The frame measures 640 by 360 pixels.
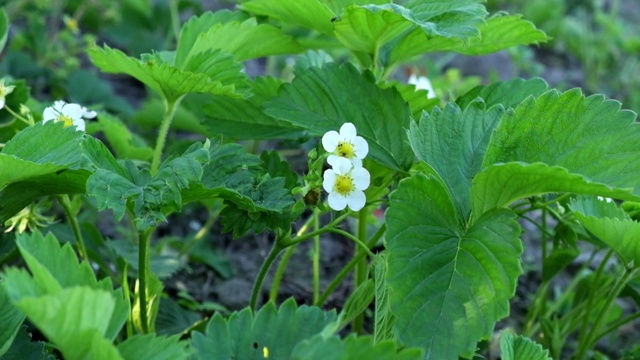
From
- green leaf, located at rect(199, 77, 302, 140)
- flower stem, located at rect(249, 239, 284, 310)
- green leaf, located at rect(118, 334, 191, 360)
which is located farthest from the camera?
→ green leaf, located at rect(199, 77, 302, 140)

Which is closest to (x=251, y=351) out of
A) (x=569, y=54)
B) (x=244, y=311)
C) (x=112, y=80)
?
(x=244, y=311)

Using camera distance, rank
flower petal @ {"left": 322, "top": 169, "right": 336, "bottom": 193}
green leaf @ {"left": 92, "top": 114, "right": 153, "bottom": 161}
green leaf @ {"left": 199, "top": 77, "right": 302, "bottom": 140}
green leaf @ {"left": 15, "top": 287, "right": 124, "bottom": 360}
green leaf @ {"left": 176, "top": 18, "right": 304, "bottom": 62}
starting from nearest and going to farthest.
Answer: green leaf @ {"left": 15, "top": 287, "right": 124, "bottom": 360} → flower petal @ {"left": 322, "top": 169, "right": 336, "bottom": 193} → green leaf @ {"left": 176, "top": 18, "right": 304, "bottom": 62} → green leaf @ {"left": 199, "top": 77, "right": 302, "bottom": 140} → green leaf @ {"left": 92, "top": 114, "right": 153, "bottom": 161}

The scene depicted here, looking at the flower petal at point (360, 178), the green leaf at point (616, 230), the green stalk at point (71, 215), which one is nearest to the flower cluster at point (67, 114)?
the green stalk at point (71, 215)

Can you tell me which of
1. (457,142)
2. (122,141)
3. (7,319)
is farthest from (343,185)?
(122,141)

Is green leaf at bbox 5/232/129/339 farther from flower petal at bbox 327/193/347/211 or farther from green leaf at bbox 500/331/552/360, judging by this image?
green leaf at bbox 500/331/552/360

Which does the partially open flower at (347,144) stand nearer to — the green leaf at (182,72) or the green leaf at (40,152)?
the green leaf at (182,72)

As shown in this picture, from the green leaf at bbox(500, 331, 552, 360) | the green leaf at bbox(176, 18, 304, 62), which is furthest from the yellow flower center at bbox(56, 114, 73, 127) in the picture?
the green leaf at bbox(500, 331, 552, 360)

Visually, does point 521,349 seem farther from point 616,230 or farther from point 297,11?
point 297,11
